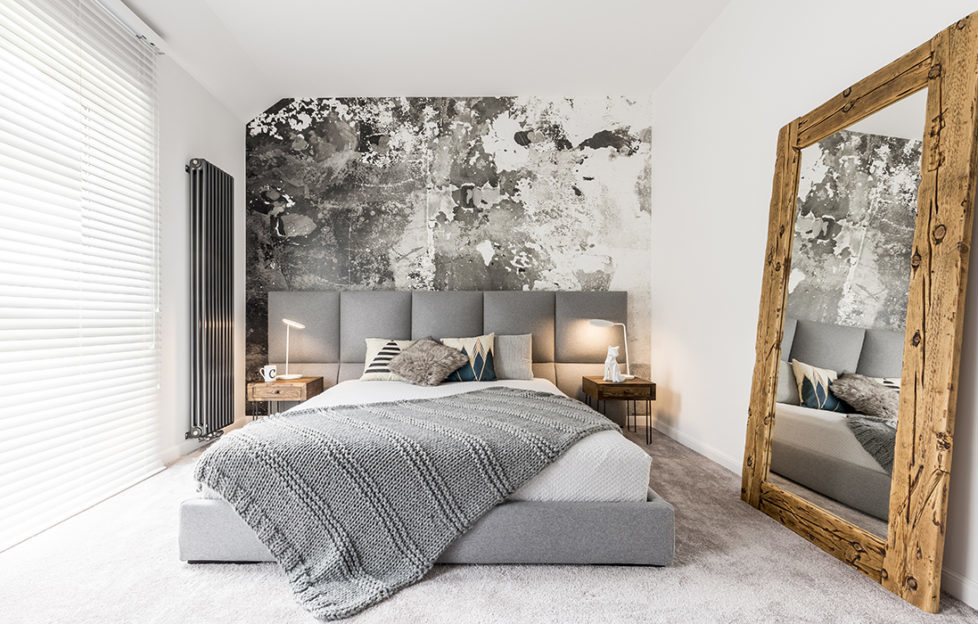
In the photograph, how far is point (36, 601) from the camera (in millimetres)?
1796

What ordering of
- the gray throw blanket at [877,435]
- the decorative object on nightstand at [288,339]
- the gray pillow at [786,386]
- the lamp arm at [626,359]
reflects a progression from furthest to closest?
the lamp arm at [626,359] < the decorative object on nightstand at [288,339] < the gray pillow at [786,386] < the gray throw blanket at [877,435]

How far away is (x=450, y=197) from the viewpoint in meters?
4.61

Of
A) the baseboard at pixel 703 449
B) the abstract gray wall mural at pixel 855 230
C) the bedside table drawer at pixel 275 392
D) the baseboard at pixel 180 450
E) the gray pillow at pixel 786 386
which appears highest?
the abstract gray wall mural at pixel 855 230

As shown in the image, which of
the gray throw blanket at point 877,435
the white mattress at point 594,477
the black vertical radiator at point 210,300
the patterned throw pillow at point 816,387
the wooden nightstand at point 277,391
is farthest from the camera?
the wooden nightstand at point 277,391

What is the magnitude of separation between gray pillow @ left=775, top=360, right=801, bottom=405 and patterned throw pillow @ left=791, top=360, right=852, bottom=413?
0.03m

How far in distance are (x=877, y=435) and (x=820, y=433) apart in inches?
11.7

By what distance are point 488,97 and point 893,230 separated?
136 inches

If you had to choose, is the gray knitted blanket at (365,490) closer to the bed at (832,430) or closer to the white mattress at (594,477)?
the white mattress at (594,477)

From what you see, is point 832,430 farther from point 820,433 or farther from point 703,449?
point 703,449

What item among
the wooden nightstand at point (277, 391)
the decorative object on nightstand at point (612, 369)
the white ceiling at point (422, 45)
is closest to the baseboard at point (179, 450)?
the wooden nightstand at point (277, 391)

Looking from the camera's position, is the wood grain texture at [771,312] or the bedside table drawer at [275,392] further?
the bedside table drawer at [275,392]

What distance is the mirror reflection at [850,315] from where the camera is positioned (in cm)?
197

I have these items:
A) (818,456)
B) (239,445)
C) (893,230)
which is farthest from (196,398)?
(893,230)

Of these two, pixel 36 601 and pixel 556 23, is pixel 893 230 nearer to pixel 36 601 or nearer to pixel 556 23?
pixel 556 23
